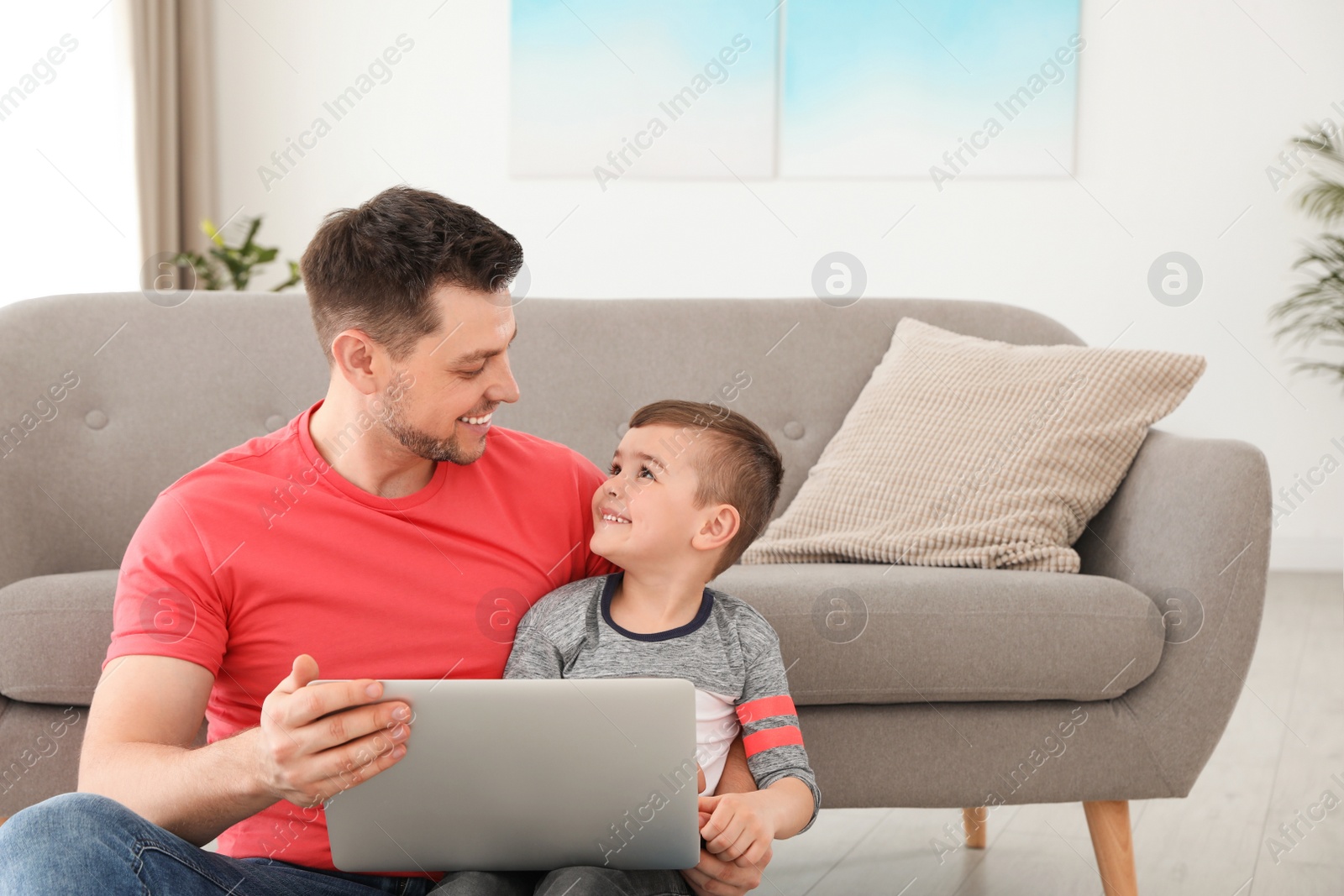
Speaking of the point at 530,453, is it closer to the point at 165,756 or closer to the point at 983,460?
the point at 165,756

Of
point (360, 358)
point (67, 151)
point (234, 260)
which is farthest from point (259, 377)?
point (67, 151)

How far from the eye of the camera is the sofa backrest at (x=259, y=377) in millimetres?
1826

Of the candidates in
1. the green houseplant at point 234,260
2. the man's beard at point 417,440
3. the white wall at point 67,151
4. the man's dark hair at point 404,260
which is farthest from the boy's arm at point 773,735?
the white wall at point 67,151

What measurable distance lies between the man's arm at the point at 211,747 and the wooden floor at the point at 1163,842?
995 mm

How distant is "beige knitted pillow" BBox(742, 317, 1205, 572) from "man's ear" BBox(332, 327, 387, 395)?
31.2 inches

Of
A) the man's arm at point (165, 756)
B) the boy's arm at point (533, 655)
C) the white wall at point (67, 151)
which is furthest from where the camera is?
the white wall at point (67, 151)

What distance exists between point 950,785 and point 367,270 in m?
0.99

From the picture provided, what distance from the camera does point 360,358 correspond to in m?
1.20

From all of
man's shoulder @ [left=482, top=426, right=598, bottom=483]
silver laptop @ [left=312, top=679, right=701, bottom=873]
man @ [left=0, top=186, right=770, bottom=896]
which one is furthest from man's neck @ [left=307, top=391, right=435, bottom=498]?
silver laptop @ [left=312, top=679, right=701, bottom=873]

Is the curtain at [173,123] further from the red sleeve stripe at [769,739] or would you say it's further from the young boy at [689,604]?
the red sleeve stripe at [769,739]

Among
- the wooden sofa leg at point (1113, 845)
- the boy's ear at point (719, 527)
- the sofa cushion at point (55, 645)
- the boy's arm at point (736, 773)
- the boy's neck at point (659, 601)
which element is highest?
the boy's ear at point (719, 527)

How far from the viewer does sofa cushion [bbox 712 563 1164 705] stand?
1492 mm

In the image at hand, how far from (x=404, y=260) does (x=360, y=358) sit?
115 mm

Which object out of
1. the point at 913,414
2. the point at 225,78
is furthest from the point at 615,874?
the point at 225,78
